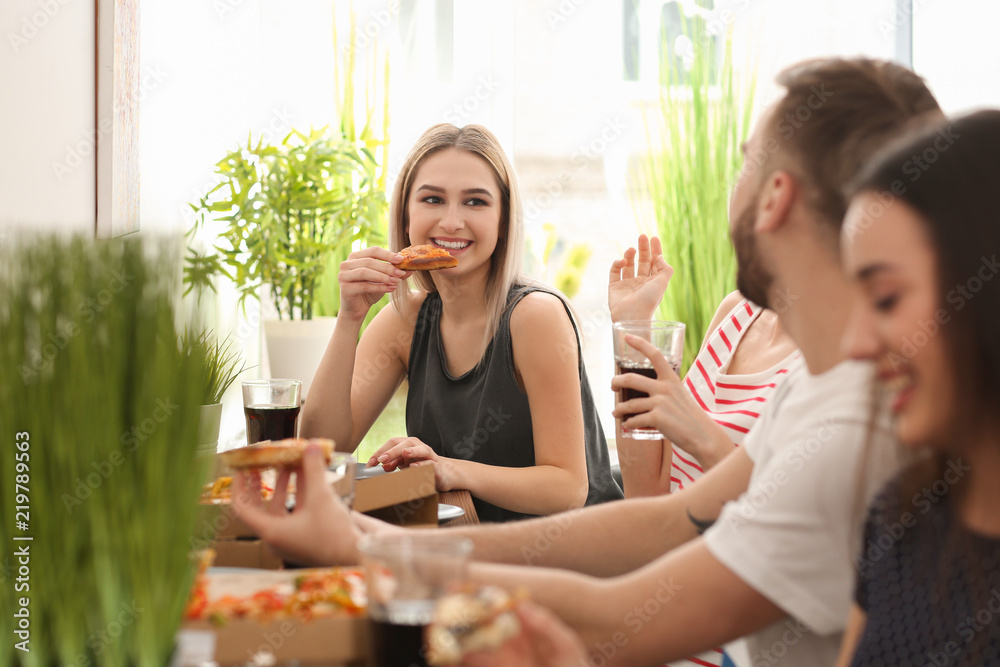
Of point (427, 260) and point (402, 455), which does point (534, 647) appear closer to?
point (402, 455)

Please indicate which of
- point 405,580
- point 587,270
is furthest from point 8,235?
point 587,270

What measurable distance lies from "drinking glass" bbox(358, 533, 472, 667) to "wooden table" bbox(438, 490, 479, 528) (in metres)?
0.73

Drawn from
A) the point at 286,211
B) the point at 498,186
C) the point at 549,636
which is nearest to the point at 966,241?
the point at 549,636

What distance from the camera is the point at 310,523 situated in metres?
0.97

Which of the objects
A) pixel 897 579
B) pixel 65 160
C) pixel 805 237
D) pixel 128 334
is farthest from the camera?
pixel 65 160

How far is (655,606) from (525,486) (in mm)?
1053

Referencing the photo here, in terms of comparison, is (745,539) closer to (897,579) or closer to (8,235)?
(897,579)

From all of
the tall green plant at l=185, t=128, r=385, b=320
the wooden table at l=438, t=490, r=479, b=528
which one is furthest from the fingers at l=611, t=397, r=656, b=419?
the tall green plant at l=185, t=128, r=385, b=320

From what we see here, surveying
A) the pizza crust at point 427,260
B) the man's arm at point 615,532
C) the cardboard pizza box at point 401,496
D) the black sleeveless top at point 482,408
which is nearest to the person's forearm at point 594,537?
the man's arm at point 615,532

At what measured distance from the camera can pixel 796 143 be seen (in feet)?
3.38

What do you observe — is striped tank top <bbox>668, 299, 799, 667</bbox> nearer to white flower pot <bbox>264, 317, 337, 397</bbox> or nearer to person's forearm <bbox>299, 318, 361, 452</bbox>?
person's forearm <bbox>299, 318, 361, 452</bbox>

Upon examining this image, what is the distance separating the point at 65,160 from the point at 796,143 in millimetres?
1490

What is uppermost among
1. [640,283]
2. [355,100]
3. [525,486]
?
[355,100]

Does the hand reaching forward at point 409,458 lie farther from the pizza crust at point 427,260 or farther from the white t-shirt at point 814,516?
the white t-shirt at point 814,516
